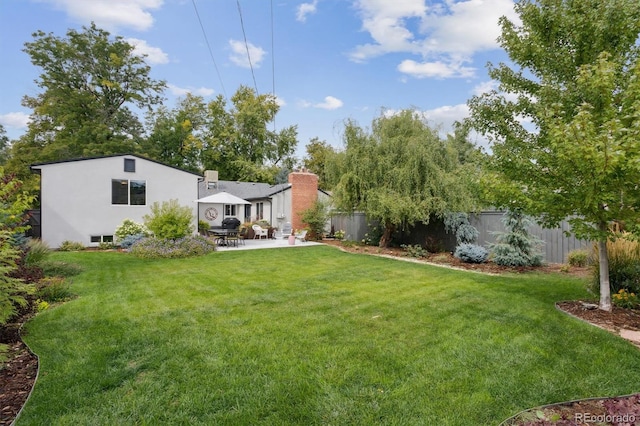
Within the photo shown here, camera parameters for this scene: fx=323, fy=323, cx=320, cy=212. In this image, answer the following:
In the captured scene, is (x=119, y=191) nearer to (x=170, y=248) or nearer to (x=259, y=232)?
(x=170, y=248)

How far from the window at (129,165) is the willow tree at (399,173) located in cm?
983

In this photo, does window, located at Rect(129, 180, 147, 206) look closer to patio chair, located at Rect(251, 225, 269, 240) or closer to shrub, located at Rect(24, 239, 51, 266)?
patio chair, located at Rect(251, 225, 269, 240)

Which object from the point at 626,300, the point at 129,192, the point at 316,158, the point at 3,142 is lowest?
the point at 626,300

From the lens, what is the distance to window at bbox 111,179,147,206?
15461 millimetres

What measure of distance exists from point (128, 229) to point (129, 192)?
1.96 m

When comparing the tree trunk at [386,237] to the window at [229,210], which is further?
the window at [229,210]

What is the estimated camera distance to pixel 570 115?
540 centimetres

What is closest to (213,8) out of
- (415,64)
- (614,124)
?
(415,64)

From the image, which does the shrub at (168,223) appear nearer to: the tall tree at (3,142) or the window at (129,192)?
the window at (129,192)

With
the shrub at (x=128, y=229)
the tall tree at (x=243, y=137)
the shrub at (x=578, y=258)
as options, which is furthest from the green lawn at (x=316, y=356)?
the tall tree at (x=243, y=137)

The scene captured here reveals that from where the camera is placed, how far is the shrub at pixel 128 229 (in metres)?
14.9

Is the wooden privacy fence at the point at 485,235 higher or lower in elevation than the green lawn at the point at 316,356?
higher

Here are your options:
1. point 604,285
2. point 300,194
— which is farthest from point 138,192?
point 604,285

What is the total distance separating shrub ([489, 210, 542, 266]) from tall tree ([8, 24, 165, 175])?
2926cm
